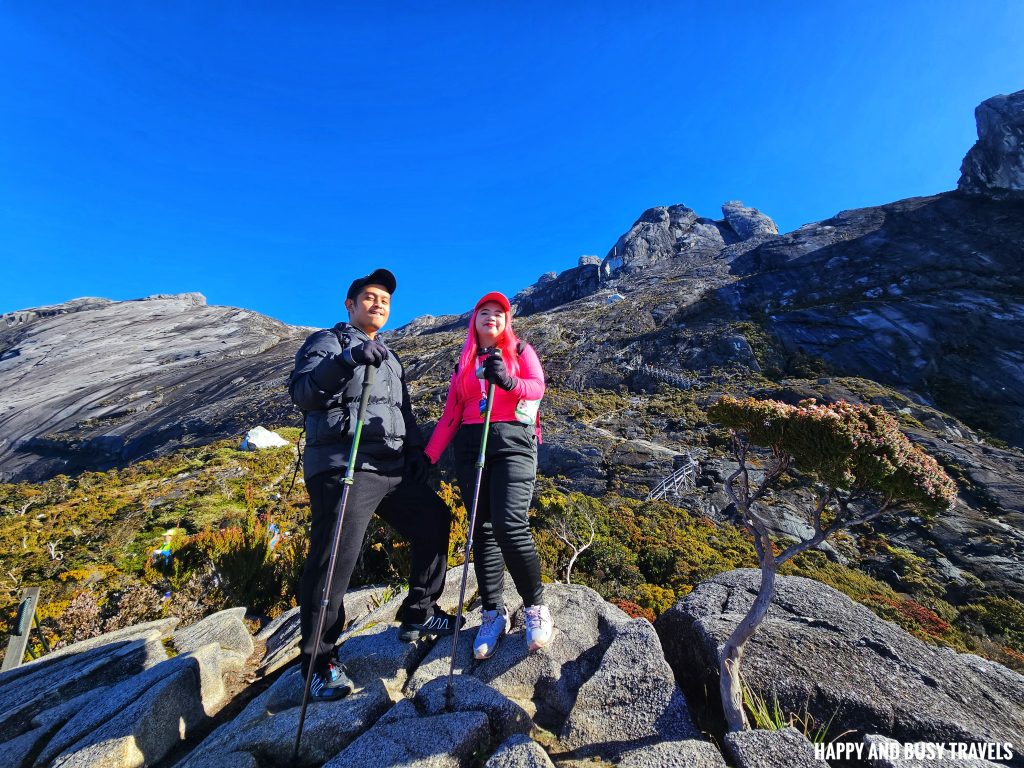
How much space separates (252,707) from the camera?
110 inches

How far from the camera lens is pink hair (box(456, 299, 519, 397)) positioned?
3.40m

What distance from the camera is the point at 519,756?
1926mm

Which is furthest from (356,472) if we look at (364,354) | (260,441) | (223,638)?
(260,441)

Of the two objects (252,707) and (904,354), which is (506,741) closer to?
(252,707)

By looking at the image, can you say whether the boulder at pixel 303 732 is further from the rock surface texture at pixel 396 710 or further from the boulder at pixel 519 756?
the boulder at pixel 519 756

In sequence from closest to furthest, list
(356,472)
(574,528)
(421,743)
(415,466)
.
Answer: (421,743) → (356,472) → (415,466) → (574,528)

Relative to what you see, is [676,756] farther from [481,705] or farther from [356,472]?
[356,472]

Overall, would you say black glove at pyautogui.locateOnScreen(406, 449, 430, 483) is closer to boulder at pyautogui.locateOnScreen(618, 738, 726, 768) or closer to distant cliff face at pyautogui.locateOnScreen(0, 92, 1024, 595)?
boulder at pyautogui.locateOnScreen(618, 738, 726, 768)

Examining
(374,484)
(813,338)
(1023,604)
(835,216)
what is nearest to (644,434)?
(1023,604)

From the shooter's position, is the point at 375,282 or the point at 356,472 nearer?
the point at 356,472

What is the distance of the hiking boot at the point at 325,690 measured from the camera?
2.59m

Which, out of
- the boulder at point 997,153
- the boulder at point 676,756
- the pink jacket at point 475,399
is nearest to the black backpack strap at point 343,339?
the pink jacket at point 475,399

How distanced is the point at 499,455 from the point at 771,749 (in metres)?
2.13

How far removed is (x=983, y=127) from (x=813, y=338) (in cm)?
5123
